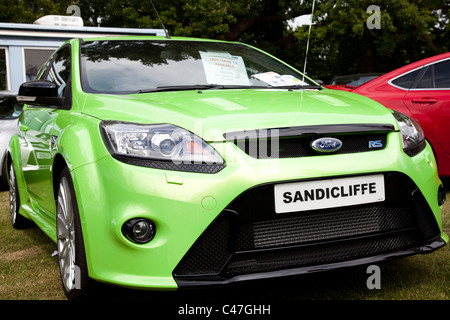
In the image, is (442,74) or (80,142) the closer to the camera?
(80,142)

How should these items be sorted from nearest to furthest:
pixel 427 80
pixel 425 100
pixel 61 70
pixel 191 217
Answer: pixel 191 217, pixel 61 70, pixel 425 100, pixel 427 80

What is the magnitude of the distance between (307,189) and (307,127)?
0.29m

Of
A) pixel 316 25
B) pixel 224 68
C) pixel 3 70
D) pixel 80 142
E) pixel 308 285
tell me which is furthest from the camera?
pixel 316 25

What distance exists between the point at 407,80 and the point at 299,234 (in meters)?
3.57

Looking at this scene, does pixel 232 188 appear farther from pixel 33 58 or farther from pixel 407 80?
pixel 33 58

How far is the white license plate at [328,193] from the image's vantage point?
2.52 m

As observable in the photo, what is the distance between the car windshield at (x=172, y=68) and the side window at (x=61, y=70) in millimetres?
162

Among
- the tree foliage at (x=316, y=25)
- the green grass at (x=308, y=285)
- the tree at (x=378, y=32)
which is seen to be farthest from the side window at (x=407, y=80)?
the tree at (x=378, y=32)

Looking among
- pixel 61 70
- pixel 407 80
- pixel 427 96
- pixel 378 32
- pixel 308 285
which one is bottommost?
pixel 308 285

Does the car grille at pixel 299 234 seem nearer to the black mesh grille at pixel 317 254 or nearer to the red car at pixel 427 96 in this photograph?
the black mesh grille at pixel 317 254

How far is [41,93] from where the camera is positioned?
3564 millimetres

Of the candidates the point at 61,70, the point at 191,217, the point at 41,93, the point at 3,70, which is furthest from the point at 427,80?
the point at 3,70
